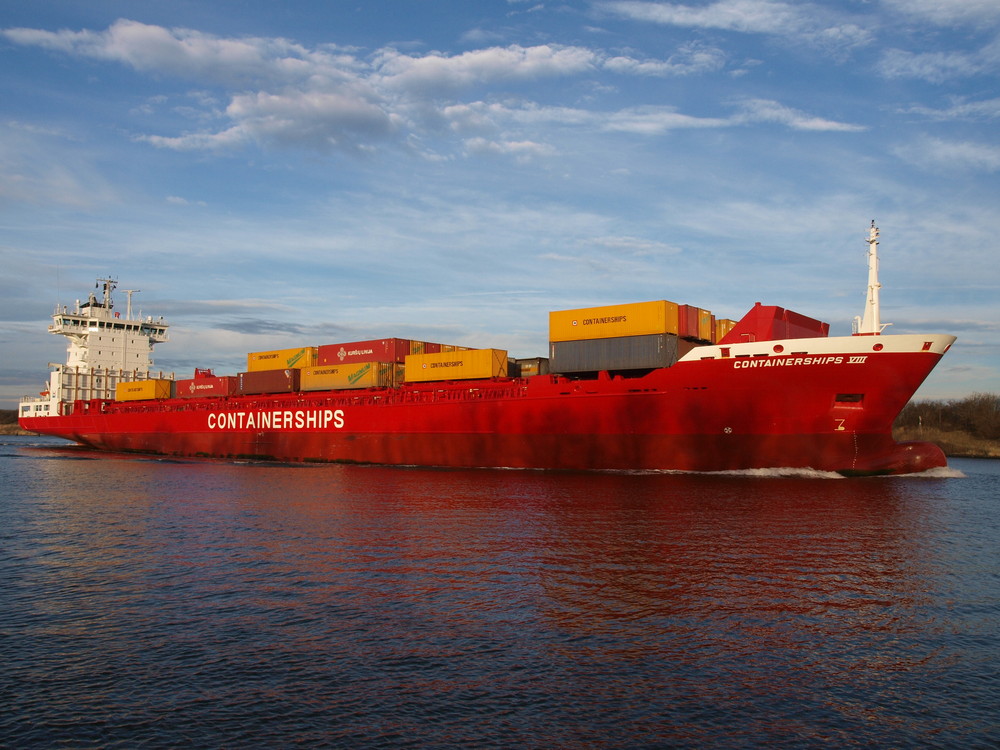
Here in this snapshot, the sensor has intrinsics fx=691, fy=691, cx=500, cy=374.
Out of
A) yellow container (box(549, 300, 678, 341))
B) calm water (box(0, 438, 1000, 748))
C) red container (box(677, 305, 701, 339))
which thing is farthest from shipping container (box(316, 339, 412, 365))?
calm water (box(0, 438, 1000, 748))

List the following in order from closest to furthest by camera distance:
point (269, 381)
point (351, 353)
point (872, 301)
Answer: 1. point (872, 301)
2. point (351, 353)
3. point (269, 381)

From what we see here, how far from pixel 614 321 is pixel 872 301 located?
966 cm

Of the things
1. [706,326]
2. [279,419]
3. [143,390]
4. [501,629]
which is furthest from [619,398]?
[143,390]

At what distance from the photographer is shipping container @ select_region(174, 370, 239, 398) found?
45219 millimetres

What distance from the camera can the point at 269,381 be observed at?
42250 millimetres

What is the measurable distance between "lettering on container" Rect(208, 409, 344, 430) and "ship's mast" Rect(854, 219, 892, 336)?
25.4 meters

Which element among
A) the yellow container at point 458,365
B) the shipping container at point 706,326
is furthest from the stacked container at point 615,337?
the yellow container at point 458,365

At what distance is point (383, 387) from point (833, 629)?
1175 inches

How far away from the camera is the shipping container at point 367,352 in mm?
37438

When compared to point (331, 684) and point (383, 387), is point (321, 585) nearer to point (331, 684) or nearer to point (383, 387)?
point (331, 684)

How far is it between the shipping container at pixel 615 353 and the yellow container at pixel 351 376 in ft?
35.2

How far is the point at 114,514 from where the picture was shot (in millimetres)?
18406

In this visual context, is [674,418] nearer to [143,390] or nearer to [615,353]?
[615,353]

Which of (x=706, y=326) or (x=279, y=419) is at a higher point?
(x=706, y=326)
